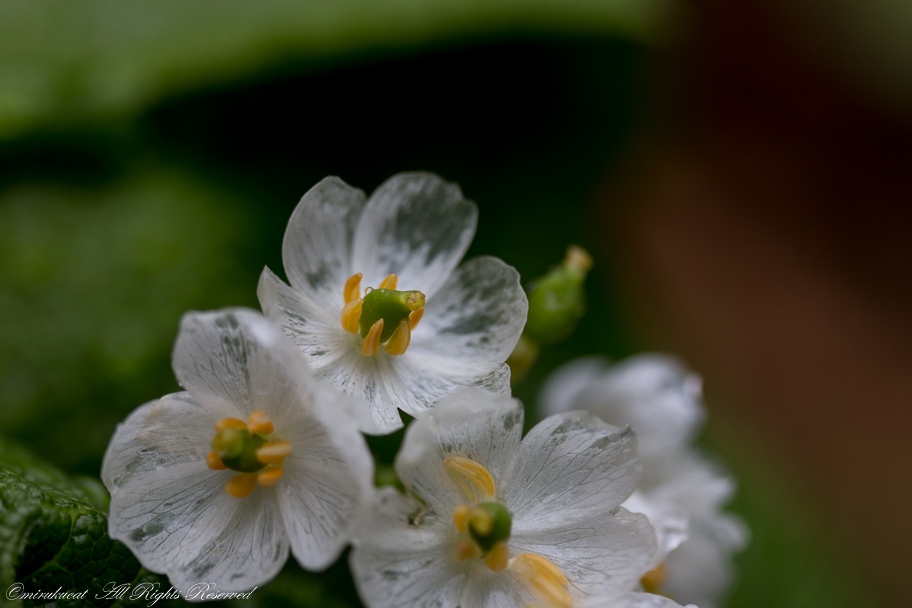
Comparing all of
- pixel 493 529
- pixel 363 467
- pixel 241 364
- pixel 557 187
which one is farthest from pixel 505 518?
pixel 557 187

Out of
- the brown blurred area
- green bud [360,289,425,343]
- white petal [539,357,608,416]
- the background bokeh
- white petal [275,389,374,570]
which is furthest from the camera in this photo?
the brown blurred area

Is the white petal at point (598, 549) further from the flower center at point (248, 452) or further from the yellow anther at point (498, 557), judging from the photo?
the flower center at point (248, 452)

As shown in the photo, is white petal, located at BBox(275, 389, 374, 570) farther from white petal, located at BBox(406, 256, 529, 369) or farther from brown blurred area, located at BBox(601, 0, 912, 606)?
brown blurred area, located at BBox(601, 0, 912, 606)

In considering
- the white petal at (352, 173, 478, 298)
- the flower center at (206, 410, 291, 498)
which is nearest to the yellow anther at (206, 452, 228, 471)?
the flower center at (206, 410, 291, 498)

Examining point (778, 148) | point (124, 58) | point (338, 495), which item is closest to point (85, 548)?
point (338, 495)

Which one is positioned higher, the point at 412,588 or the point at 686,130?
the point at 686,130

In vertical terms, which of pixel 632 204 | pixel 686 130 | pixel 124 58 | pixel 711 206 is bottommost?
pixel 124 58

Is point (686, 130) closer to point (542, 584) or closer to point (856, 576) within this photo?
point (856, 576)

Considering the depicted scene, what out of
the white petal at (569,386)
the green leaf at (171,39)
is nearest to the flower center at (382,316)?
the white petal at (569,386)
